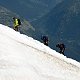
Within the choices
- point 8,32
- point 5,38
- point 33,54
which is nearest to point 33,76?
point 33,54

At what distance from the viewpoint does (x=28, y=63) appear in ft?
117

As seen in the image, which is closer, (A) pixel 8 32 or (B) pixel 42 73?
(B) pixel 42 73

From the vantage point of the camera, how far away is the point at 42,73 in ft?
116

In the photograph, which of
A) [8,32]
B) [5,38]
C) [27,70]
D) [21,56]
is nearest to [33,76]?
[27,70]

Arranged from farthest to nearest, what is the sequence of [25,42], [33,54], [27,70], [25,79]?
[25,42], [33,54], [27,70], [25,79]

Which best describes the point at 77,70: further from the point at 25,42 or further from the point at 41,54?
the point at 25,42

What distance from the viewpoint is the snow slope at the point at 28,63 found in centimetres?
3253

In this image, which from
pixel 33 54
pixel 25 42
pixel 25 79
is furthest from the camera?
pixel 25 42

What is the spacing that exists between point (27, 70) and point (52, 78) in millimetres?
3252

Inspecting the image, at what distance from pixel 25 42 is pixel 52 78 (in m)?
11.2

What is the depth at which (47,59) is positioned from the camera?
40.2 m

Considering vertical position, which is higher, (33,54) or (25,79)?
(33,54)

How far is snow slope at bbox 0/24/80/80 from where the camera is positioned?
32531 mm

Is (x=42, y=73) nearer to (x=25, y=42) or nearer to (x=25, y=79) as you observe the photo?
(x=25, y=79)
